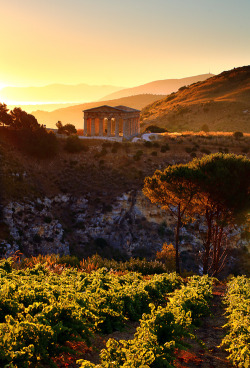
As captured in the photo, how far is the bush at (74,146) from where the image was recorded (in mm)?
67750

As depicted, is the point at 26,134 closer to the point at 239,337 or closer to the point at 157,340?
the point at 157,340

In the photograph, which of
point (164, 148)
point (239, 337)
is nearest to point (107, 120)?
point (164, 148)

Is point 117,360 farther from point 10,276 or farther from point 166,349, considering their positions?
point 10,276

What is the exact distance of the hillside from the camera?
118 meters

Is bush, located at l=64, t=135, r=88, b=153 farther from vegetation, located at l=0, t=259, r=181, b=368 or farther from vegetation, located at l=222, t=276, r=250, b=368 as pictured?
vegetation, located at l=222, t=276, r=250, b=368

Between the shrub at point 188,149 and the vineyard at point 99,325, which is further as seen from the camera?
the shrub at point 188,149

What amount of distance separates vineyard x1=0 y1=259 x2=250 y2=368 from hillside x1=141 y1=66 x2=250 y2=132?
4066 inches

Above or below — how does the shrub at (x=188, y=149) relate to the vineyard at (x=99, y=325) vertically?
above

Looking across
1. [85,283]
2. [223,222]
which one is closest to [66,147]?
[223,222]

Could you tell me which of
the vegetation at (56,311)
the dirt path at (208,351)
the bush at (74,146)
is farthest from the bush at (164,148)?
the dirt path at (208,351)

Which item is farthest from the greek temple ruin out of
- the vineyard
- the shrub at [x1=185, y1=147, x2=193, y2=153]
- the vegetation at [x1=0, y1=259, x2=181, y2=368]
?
the vineyard

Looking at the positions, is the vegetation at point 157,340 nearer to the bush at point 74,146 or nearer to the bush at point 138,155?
the bush at point 138,155

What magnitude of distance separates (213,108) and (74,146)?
76.2 meters

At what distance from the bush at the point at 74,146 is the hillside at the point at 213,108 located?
180ft
